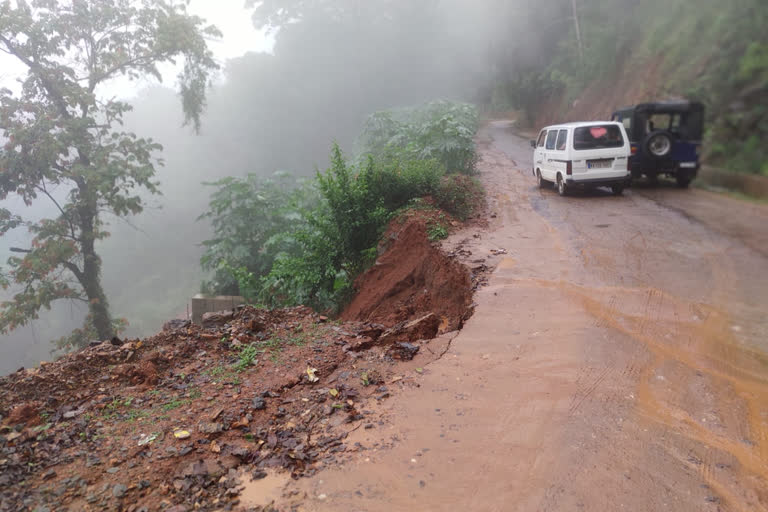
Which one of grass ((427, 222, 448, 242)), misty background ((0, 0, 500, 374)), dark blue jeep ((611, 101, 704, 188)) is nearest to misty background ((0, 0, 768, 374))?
misty background ((0, 0, 500, 374))

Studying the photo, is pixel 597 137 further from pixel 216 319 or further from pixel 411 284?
pixel 216 319

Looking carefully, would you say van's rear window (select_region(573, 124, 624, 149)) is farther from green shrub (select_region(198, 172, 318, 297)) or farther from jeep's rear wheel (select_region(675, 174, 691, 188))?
green shrub (select_region(198, 172, 318, 297))

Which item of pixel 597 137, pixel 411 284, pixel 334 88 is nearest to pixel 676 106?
pixel 597 137

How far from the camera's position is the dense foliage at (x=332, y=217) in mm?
8781

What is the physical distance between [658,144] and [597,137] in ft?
7.14

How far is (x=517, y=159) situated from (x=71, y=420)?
60.0 ft

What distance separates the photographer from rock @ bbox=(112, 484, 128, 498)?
289cm

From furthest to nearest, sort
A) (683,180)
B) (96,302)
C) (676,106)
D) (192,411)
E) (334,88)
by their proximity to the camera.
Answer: (334,88) < (96,302) < (683,180) < (676,106) < (192,411)

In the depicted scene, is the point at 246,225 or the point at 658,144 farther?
the point at 246,225

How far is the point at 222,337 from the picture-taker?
5676mm

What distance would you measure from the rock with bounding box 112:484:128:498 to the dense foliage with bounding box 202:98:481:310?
5691 millimetres

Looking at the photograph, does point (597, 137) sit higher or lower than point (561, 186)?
higher

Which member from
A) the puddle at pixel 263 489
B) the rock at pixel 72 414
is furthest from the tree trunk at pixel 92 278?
the puddle at pixel 263 489

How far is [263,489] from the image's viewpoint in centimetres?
286
